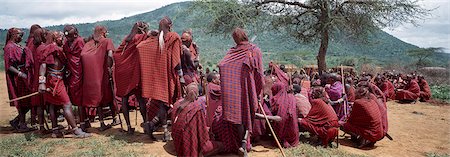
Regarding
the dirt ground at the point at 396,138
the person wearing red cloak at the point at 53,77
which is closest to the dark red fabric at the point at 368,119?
the dirt ground at the point at 396,138

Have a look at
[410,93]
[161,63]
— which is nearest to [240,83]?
[161,63]

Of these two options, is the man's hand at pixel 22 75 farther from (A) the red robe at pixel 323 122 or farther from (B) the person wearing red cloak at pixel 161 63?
(A) the red robe at pixel 323 122

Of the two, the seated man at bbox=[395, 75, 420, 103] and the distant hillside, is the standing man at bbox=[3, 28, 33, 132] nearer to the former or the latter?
the seated man at bbox=[395, 75, 420, 103]

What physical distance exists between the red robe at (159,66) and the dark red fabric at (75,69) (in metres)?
1.27

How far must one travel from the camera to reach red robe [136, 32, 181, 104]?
570 centimetres

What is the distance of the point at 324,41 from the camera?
15.7 m

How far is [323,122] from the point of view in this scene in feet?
19.7

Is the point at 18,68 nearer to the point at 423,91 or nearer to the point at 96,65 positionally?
the point at 96,65

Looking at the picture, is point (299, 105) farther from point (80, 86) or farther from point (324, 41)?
point (324, 41)

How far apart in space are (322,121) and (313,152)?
0.65 metres

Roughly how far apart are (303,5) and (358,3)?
2.33m

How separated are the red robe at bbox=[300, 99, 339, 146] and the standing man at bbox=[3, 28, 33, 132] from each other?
5.12 m

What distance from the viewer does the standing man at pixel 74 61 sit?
618 cm

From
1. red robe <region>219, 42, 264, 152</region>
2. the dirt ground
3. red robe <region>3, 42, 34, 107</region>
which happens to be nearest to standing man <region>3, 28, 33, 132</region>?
red robe <region>3, 42, 34, 107</region>
